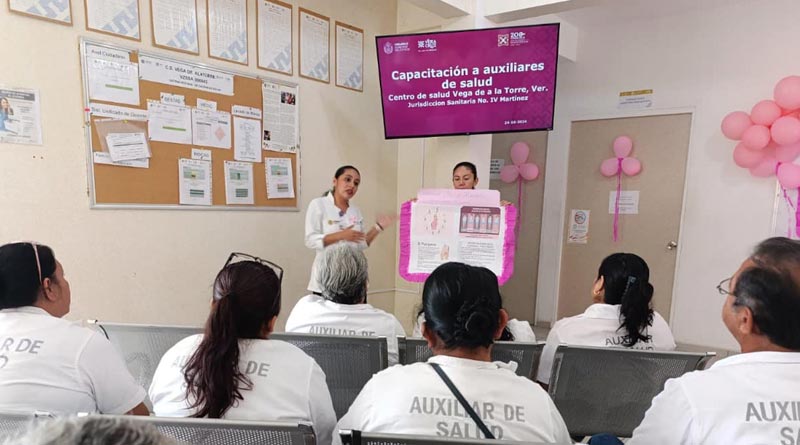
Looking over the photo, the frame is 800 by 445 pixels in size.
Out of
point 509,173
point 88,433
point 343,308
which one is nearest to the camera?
point 88,433

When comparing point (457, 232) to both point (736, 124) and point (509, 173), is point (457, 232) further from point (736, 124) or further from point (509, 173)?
point (736, 124)

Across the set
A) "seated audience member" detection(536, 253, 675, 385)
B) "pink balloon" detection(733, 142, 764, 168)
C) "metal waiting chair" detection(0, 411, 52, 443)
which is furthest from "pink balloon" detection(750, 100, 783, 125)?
"metal waiting chair" detection(0, 411, 52, 443)

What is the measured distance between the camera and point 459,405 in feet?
2.95

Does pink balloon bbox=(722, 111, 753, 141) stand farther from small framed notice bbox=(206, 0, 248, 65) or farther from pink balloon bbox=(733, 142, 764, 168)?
small framed notice bbox=(206, 0, 248, 65)

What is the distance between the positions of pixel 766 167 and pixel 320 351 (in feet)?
12.5

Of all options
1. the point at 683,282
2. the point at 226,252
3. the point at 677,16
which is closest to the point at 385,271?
the point at 226,252

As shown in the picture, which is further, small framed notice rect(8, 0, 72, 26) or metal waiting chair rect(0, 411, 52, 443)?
small framed notice rect(8, 0, 72, 26)

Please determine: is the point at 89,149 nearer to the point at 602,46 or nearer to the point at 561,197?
the point at 561,197

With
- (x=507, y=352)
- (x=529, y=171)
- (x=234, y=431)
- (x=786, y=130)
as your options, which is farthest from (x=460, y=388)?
(x=529, y=171)

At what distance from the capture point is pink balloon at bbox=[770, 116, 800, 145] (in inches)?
122

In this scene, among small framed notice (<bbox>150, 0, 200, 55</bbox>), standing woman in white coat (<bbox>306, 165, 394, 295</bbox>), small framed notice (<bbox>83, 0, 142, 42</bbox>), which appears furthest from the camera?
standing woman in white coat (<bbox>306, 165, 394, 295</bbox>)

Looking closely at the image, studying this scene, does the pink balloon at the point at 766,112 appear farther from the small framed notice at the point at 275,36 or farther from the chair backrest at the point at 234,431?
the chair backrest at the point at 234,431

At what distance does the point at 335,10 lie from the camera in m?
3.58

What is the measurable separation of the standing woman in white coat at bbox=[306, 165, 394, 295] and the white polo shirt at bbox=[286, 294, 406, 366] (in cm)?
131
